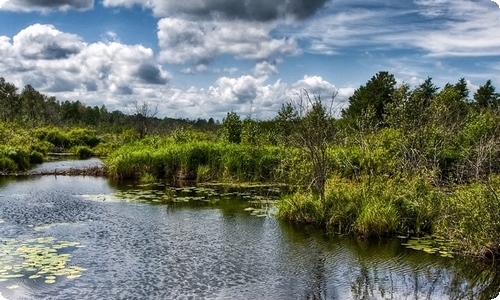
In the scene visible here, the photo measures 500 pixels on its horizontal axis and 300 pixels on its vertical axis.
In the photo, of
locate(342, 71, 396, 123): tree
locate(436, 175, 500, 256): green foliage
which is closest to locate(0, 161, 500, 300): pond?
locate(436, 175, 500, 256): green foliage

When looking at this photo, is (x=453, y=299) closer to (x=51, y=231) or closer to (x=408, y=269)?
(x=408, y=269)

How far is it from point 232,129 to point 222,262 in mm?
18553

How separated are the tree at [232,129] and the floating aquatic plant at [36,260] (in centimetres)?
1728

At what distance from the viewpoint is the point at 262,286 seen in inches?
346

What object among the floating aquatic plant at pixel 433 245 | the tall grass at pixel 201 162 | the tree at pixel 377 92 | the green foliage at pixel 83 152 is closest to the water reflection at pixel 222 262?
the floating aquatic plant at pixel 433 245

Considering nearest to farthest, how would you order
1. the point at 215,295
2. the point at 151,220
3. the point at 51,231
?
the point at 215,295 < the point at 51,231 < the point at 151,220

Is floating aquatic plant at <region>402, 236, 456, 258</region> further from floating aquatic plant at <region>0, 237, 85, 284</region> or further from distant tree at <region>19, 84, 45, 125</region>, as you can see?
distant tree at <region>19, 84, 45, 125</region>

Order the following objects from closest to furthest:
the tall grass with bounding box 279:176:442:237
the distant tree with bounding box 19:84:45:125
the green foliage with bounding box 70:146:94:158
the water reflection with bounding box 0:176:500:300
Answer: the water reflection with bounding box 0:176:500:300 → the tall grass with bounding box 279:176:442:237 → the green foliage with bounding box 70:146:94:158 → the distant tree with bounding box 19:84:45:125

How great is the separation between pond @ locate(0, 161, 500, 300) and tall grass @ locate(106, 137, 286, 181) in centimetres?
704

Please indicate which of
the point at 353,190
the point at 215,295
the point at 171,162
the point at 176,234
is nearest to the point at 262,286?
the point at 215,295

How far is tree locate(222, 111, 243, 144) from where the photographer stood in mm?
28328

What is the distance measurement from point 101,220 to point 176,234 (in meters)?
2.78

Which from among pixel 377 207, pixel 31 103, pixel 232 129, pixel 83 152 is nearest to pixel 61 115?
pixel 31 103

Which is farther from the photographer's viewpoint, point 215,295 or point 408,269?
point 408,269
